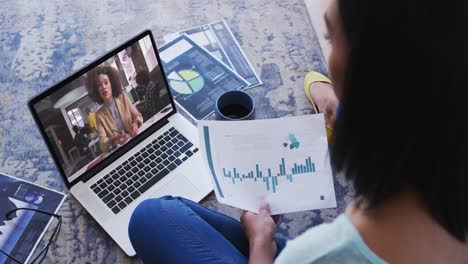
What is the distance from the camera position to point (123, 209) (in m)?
0.96

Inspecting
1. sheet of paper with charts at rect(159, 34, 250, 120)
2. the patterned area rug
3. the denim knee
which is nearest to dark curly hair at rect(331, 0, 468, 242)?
the denim knee

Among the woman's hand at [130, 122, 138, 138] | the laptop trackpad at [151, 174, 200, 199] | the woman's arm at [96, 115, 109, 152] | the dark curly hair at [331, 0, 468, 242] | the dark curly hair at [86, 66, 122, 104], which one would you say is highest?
the dark curly hair at [331, 0, 468, 242]

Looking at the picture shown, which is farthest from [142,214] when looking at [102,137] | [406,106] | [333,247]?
[406,106]

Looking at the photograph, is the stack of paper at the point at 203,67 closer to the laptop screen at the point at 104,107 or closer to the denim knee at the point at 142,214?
the laptop screen at the point at 104,107

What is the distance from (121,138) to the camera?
1.01 m

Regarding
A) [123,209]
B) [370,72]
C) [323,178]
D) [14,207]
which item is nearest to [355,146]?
[370,72]

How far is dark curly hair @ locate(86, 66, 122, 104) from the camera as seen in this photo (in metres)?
0.92

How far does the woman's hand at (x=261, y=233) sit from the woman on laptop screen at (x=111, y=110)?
1.02 ft

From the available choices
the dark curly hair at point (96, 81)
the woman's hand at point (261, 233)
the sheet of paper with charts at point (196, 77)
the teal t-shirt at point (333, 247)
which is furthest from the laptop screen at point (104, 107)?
the teal t-shirt at point (333, 247)

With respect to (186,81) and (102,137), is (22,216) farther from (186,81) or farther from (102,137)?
(186,81)

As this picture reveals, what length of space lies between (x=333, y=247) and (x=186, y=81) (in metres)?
0.73

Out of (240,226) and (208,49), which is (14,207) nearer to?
(240,226)

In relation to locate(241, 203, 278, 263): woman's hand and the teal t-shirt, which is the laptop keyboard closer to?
locate(241, 203, 278, 263): woman's hand

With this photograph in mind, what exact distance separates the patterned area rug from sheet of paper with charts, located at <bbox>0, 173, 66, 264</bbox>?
0.03 meters
